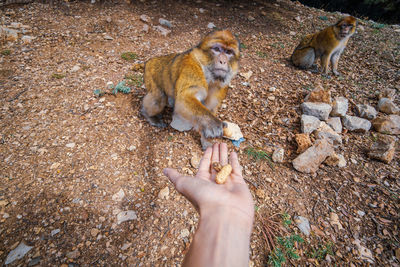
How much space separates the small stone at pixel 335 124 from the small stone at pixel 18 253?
4055mm

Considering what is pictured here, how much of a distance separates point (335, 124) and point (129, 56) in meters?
4.27

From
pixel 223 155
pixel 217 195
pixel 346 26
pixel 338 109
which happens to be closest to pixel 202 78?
pixel 223 155

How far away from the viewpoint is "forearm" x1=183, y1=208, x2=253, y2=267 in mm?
1197

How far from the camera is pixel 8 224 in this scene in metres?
1.88

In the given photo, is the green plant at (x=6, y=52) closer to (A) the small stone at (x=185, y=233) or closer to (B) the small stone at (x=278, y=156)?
(A) the small stone at (x=185, y=233)

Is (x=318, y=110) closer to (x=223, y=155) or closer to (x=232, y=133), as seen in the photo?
(x=232, y=133)

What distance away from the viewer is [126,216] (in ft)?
7.01

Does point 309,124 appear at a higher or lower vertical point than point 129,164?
higher

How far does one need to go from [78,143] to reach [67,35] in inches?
136

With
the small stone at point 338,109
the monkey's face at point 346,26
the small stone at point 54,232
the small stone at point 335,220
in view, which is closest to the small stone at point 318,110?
the small stone at point 338,109

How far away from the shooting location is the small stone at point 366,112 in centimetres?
352

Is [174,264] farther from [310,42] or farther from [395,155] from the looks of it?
[310,42]

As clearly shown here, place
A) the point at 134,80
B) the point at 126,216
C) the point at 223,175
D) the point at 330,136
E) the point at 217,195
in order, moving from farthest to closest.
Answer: the point at 134,80, the point at 330,136, the point at 126,216, the point at 223,175, the point at 217,195

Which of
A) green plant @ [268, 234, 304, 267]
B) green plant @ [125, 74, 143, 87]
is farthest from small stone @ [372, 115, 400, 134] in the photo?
green plant @ [125, 74, 143, 87]
